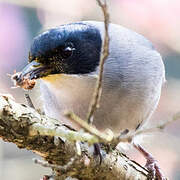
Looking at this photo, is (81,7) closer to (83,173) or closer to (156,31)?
(156,31)

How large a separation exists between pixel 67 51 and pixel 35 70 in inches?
9.9

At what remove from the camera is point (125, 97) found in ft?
10.6

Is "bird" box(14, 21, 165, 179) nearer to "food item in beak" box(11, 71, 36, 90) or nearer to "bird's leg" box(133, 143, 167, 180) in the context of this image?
"food item in beak" box(11, 71, 36, 90)

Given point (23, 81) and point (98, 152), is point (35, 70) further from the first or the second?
point (98, 152)

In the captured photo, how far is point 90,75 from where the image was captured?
3184 millimetres

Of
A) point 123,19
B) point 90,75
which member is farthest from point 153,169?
point 123,19

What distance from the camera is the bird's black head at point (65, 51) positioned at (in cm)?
302

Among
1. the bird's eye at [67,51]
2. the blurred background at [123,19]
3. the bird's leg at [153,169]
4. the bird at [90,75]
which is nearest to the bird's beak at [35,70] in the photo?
the bird at [90,75]

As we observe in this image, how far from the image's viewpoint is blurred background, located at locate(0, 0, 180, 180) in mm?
5664

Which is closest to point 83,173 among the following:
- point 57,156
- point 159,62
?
point 57,156

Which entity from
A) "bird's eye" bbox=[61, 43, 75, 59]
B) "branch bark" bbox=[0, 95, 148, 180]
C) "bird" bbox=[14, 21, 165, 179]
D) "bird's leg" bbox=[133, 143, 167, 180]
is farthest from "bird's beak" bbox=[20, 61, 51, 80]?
"bird's leg" bbox=[133, 143, 167, 180]

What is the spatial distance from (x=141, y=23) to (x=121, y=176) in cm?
367

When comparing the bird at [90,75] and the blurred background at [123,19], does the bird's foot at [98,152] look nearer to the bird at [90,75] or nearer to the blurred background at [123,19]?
the bird at [90,75]

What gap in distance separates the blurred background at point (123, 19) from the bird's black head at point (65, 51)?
8.12 feet
